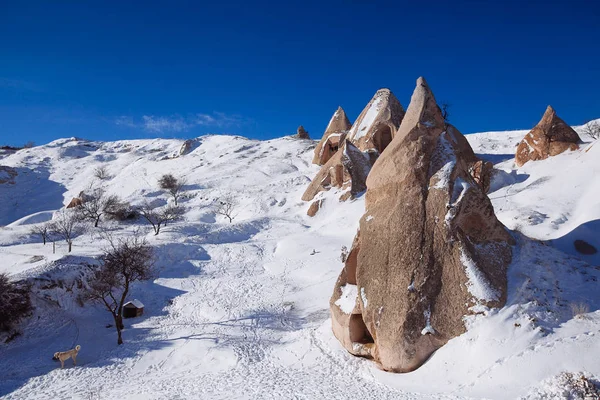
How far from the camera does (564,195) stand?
20.2 meters

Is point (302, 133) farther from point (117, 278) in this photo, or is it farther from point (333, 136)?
point (117, 278)

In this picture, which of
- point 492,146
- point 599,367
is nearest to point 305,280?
point 599,367

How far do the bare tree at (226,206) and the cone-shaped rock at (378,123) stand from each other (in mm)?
16473

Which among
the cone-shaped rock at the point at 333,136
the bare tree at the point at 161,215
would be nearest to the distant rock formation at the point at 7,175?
the bare tree at the point at 161,215

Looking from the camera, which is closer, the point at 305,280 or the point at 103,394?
the point at 103,394

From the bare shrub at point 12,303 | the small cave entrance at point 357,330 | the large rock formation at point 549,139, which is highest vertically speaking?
the large rock formation at point 549,139

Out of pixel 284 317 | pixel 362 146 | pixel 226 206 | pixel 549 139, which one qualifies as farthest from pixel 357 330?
pixel 226 206

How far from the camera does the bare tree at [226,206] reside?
139 ft

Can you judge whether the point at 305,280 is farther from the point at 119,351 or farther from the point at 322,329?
the point at 119,351

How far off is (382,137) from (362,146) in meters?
2.45

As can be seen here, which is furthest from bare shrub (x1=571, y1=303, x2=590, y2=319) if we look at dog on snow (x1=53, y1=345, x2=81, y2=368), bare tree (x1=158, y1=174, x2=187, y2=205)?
bare tree (x1=158, y1=174, x2=187, y2=205)

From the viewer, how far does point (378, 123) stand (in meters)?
40.6

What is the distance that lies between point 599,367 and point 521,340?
5.41 ft

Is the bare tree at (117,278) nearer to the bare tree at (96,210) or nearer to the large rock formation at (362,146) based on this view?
the bare tree at (96,210)
